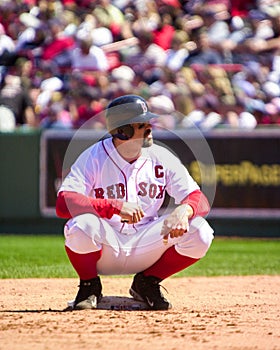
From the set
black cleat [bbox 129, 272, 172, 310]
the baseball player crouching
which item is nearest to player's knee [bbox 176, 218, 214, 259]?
the baseball player crouching

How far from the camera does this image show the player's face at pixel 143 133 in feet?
18.2

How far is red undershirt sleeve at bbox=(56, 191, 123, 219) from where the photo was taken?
5.33 metres

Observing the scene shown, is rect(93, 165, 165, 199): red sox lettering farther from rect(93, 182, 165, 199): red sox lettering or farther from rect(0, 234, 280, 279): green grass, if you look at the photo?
rect(0, 234, 280, 279): green grass

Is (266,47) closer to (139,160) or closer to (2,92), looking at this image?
(2,92)

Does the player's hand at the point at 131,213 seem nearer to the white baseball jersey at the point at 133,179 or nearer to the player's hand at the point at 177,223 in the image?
the player's hand at the point at 177,223

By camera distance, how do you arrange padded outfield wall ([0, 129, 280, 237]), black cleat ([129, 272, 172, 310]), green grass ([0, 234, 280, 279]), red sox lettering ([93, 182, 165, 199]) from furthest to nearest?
padded outfield wall ([0, 129, 280, 237]) < green grass ([0, 234, 280, 279]) < black cleat ([129, 272, 172, 310]) < red sox lettering ([93, 182, 165, 199])

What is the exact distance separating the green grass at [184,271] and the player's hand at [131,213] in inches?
129

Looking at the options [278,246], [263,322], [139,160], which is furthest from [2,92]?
[263,322]

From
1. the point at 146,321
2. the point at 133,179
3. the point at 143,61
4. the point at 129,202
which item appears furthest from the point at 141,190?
the point at 143,61

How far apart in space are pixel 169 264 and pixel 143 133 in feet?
2.96

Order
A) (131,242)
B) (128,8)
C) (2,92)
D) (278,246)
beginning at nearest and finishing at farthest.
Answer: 1. (131,242)
2. (278,246)
3. (2,92)
4. (128,8)

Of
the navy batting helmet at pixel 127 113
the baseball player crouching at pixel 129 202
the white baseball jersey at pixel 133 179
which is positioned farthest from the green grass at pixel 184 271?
the navy batting helmet at pixel 127 113

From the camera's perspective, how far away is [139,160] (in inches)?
225

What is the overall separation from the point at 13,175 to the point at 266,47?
15.9 ft
